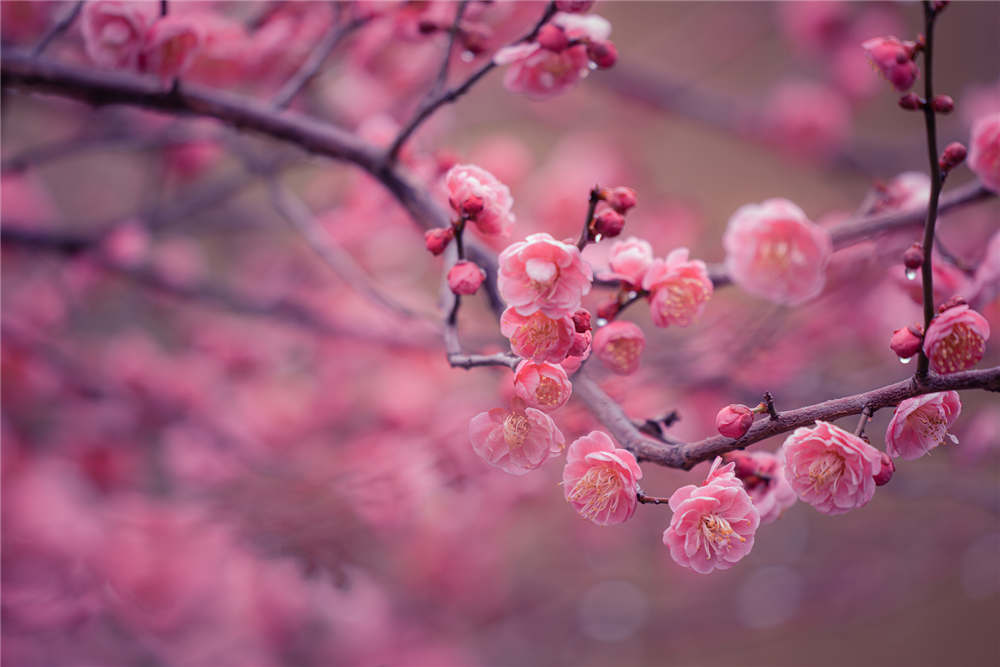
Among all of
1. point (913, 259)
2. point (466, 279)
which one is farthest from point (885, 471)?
point (466, 279)

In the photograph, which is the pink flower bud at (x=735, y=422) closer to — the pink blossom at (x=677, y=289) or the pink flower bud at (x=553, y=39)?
the pink blossom at (x=677, y=289)

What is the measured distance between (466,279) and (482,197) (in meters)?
0.05

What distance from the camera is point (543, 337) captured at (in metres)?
0.36

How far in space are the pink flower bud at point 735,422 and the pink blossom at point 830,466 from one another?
4 cm

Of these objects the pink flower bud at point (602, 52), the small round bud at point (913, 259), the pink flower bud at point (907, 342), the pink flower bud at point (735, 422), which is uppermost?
the pink flower bud at point (602, 52)

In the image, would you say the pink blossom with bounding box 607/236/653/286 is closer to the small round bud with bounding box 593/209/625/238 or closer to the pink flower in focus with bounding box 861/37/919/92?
the small round bud with bounding box 593/209/625/238

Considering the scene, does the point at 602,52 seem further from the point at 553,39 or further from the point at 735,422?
the point at 735,422

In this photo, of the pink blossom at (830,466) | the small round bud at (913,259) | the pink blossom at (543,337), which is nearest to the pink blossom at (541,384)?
the pink blossom at (543,337)

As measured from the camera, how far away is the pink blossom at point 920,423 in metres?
0.35

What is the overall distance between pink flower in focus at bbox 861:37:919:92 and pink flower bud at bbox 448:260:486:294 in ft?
0.94

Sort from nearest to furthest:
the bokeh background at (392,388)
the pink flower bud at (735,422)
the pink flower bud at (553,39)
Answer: the pink flower bud at (735,422) → the pink flower bud at (553,39) → the bokeh background at (392,388)

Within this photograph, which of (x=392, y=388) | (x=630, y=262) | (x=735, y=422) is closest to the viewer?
(x=735, y=422)

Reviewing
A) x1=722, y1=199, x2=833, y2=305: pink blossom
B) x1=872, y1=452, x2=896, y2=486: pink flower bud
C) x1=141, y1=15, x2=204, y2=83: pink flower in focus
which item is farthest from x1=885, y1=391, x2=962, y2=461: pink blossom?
x1=141, y1=15, x2=204, y2=83: pink flower in focus

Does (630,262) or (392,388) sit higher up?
(630,262)
